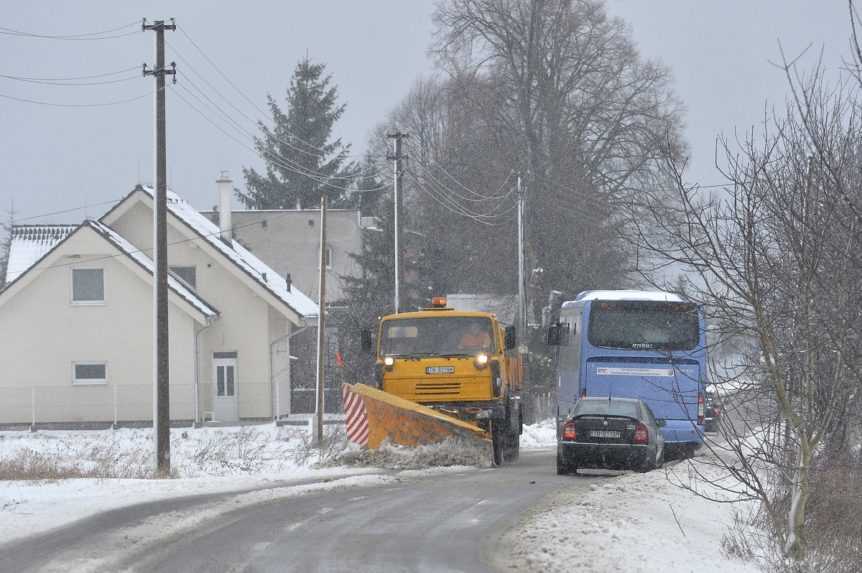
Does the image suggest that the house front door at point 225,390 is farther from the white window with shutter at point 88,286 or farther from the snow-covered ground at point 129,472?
the white window with shutter at point 88,286

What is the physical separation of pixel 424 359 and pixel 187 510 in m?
10.5

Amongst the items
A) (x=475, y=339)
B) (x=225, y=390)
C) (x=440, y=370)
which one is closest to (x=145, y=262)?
(x=225, y=390)

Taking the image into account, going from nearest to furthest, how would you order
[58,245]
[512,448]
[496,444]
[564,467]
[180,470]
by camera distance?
1. [564,467]
2. [496,444]
3. [180,470]
4. [512,448]
5. [58,245]

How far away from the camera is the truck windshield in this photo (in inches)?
990

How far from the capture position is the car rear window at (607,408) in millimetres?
22766

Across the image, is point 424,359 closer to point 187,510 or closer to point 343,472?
point 343,472

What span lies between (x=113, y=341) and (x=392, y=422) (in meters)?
26.4

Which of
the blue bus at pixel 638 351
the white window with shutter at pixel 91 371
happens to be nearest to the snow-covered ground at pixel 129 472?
the white window with shutter at pixel 91 371

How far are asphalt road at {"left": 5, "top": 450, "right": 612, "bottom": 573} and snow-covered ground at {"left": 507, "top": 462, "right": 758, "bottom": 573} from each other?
44 centimetres

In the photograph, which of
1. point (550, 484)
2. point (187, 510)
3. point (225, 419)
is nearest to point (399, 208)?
point (225, 419)

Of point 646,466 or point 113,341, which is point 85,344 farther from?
point 646,466

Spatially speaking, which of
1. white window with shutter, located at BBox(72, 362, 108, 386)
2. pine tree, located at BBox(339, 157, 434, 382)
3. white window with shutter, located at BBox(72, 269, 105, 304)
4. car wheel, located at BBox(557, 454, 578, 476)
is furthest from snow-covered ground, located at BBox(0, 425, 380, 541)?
pine tree, located at BBox(339, 157, 434, 382)

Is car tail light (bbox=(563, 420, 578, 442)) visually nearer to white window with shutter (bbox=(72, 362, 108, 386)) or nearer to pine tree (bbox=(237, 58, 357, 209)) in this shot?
white window with shutter (bbox=(72, 362, 108, 386))

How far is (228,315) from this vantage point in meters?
49.5
